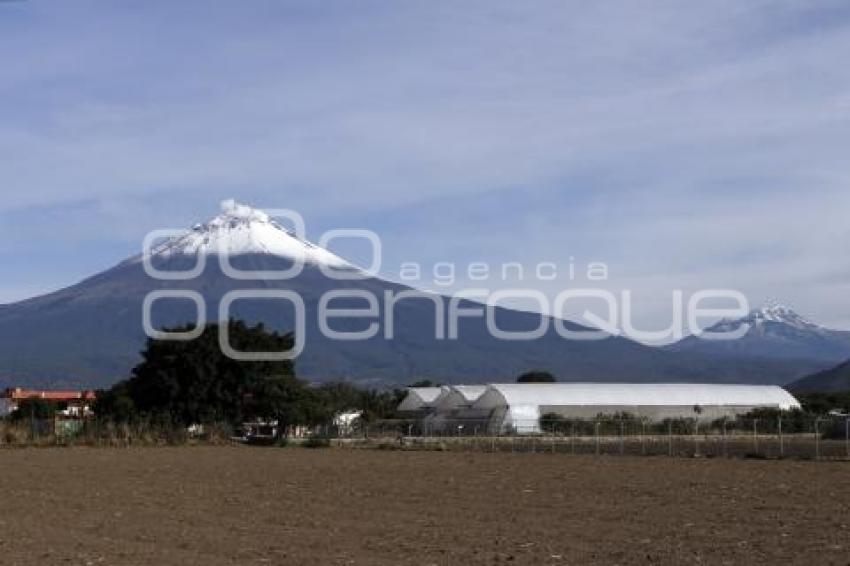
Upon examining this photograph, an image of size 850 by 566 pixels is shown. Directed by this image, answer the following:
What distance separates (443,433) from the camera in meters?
74.6

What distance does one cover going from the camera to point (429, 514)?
22.3 metres

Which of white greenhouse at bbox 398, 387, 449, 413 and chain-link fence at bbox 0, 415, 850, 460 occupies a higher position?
white greenhouse at bbox 398, 387, 449, 413

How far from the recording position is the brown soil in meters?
16.8

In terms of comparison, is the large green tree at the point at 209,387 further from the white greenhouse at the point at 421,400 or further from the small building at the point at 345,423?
the white greenhouse at the point at 421,400

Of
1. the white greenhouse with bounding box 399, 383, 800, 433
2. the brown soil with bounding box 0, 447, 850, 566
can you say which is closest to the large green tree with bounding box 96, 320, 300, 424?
the white greenhouse with bounding box 399, 383, 800, 433

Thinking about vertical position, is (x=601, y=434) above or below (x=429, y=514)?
above

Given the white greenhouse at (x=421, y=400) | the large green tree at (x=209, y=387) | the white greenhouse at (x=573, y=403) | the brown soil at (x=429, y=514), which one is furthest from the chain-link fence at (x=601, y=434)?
the brown soil at (x=429, y=514)

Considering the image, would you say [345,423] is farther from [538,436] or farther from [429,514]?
[429,514]

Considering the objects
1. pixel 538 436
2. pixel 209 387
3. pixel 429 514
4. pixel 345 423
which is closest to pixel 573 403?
pixel 345 423

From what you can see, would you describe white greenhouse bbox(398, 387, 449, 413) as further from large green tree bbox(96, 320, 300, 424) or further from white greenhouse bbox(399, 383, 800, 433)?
large green tree bbox(96, 320, 300, 424)

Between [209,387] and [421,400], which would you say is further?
[421,400]

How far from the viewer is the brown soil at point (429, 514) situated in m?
16.8

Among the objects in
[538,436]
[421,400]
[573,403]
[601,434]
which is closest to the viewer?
[601,434]

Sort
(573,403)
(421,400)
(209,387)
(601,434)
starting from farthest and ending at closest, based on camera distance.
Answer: (421,400)
(573,403)
(601,434)
(209,387)
